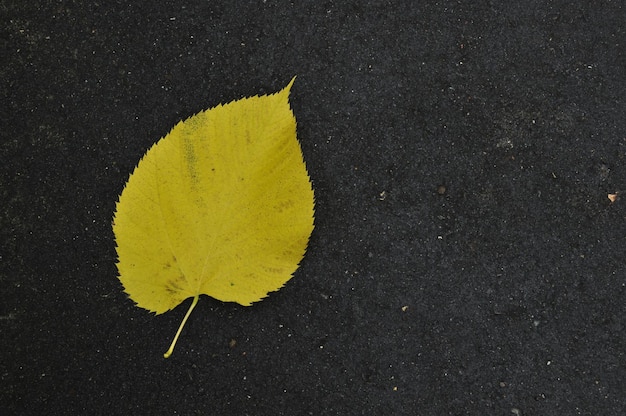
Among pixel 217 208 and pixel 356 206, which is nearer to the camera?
pixel 217 208

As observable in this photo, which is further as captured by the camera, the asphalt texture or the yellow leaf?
the asphalt texture

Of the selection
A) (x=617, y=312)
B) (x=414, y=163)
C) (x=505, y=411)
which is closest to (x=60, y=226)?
(x=414, y=163)

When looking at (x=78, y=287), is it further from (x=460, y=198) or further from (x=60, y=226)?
(x=460, y=198)

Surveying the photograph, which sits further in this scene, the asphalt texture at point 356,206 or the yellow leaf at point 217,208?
the asphalt texture at point 356,206
